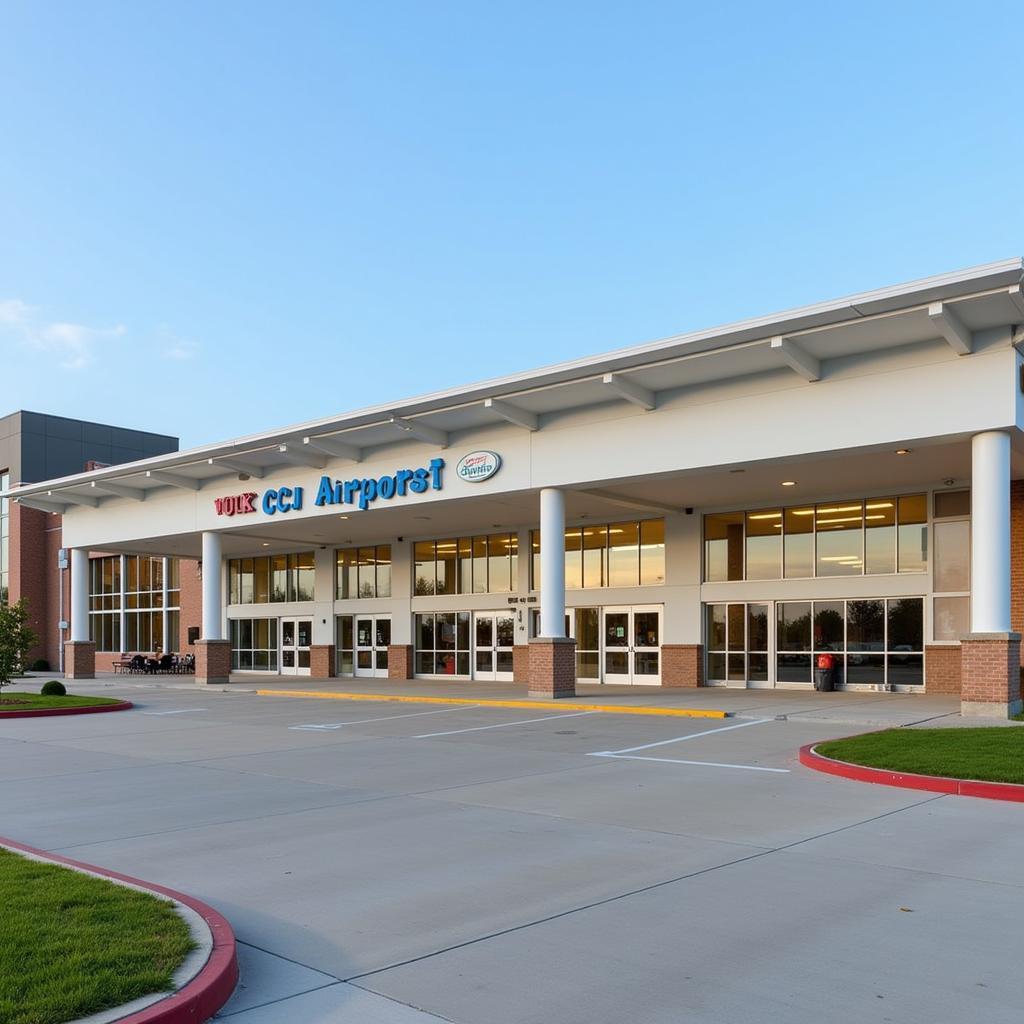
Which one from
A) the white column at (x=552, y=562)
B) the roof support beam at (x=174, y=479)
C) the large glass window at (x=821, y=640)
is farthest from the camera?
the roof support beam at (x=174, y=479)

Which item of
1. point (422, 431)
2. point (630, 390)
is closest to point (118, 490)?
point (422, 431)

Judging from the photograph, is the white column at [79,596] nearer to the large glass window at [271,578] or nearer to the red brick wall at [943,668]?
the large glass window at [271,578]

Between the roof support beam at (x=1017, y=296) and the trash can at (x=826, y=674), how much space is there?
11.3m

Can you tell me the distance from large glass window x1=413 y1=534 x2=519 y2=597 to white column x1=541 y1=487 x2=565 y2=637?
28.4 feet

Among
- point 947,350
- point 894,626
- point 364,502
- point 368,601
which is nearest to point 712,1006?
point 947,350

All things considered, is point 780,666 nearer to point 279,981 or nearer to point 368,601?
point 368,601

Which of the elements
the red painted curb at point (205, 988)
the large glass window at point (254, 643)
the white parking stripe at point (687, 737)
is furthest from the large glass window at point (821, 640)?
the red painted curb at point (205, 988)

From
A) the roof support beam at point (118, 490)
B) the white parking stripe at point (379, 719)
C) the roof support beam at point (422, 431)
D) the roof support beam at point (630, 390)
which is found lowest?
the white parking stripe at point (379, 719)

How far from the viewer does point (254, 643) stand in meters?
42.6

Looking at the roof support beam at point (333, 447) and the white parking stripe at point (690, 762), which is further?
the roof support beam at point (333, 447)

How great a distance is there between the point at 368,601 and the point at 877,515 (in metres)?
18.5

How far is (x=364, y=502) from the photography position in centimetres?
2748

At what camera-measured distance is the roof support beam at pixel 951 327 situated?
52.9 ft

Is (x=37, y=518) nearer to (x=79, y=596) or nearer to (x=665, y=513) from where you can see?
(x=79, y=596)
